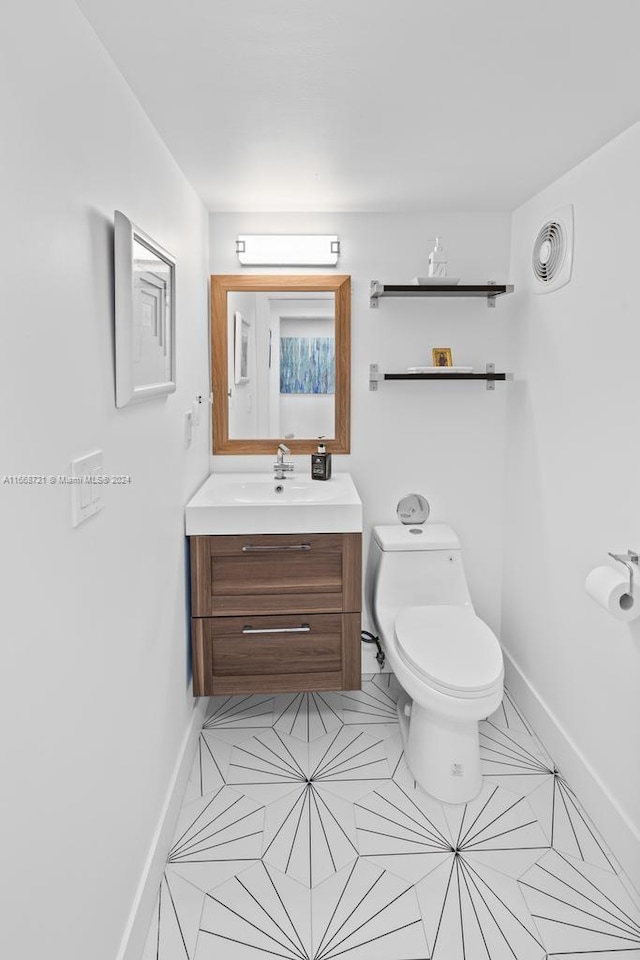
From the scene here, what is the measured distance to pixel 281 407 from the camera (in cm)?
291

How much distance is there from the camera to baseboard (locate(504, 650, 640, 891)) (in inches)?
72.4

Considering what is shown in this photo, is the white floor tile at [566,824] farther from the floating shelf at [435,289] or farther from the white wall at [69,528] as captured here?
the floating shelf at [435,289]

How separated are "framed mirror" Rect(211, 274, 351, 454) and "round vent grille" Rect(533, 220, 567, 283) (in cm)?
80

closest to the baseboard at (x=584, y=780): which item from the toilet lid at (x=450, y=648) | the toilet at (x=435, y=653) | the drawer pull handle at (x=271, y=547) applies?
the toilet at (x=435, y=653)

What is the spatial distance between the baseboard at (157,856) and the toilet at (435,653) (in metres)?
0.81

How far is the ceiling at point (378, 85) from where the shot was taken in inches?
49.9

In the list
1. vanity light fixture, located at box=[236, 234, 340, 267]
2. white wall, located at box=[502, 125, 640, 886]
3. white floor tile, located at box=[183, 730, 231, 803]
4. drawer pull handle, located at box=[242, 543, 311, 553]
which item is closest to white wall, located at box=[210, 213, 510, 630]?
vanity light fixture, located at box=[236, 234, 340, 267]

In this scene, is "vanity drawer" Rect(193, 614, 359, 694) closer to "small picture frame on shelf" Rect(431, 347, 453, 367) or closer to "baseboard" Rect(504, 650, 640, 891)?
"baseboard" Rect(504, 650, 640, 891)

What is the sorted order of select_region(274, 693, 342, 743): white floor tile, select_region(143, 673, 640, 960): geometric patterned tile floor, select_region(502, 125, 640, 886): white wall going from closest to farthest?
1. select_region(143, 673, 640, 960): geometric patterned tile floor
2. select_region(502, 125, 640, 886): white wall
3. select_region(274, 693, 342, 743): white floor tile

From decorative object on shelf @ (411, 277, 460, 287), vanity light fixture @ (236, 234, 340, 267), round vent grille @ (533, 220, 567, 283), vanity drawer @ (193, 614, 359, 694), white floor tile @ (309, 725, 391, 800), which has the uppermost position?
vanity light fixture @ (236, 234, 340, 267)

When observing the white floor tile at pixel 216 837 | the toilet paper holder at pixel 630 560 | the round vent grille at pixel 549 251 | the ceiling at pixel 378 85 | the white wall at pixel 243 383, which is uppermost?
the ceiling at pixel 378 85

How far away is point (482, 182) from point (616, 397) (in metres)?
1.02

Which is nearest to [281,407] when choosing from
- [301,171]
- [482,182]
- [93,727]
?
[301,171]

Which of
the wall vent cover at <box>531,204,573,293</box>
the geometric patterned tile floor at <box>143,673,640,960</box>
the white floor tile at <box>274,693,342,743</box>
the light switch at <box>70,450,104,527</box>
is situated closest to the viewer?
the light switch at <box>70,450,104,527</box>
